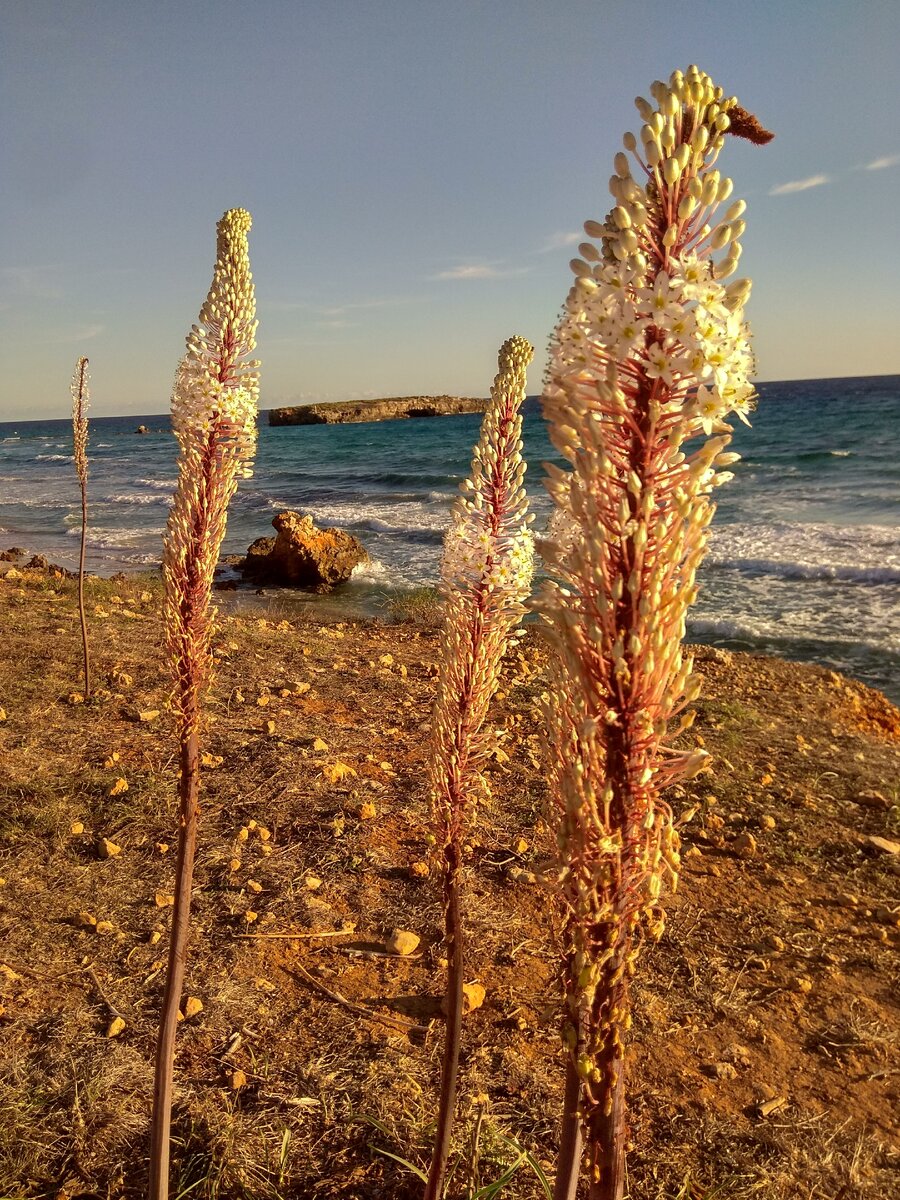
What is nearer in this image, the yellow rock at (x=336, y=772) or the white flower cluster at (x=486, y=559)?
the white flower cluster at (x=486, y=559)

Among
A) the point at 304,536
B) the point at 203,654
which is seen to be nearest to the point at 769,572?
the point at 304,536

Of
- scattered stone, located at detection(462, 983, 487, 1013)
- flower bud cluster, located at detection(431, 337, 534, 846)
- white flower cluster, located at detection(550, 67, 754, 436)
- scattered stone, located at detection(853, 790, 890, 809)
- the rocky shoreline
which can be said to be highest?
the rocky shoreline

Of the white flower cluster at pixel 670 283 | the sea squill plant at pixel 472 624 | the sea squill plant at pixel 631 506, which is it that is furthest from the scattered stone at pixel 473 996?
the white flower cluster at pixel 670 283

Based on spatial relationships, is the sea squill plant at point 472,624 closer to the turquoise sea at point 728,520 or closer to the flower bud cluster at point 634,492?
the turquoise sea at point 728,520

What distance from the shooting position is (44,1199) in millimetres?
3744

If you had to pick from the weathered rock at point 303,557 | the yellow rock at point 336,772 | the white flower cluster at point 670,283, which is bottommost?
the yellow rock at point 336,772

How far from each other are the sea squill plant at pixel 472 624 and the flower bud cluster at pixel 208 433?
0.96 meters

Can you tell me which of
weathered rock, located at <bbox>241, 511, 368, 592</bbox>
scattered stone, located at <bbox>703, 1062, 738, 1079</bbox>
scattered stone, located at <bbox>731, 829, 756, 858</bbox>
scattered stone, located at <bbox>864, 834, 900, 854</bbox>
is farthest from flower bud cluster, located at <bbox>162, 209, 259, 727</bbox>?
weathered rock, located at <bbox>241, 511, 368, 592</bbox>

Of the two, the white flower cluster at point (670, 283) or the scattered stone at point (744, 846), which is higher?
the white flower cluster at point (670, 283)

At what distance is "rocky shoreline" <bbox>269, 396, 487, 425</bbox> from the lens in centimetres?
11288

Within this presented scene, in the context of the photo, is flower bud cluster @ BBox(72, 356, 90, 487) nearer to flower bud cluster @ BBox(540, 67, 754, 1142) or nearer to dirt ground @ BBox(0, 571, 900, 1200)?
dirt ground @ BBox(0, 571, 900, 1200)

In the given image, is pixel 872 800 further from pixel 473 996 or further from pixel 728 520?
pixel 728 520

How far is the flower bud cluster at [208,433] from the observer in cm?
336

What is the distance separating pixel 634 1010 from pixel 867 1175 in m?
1.47
